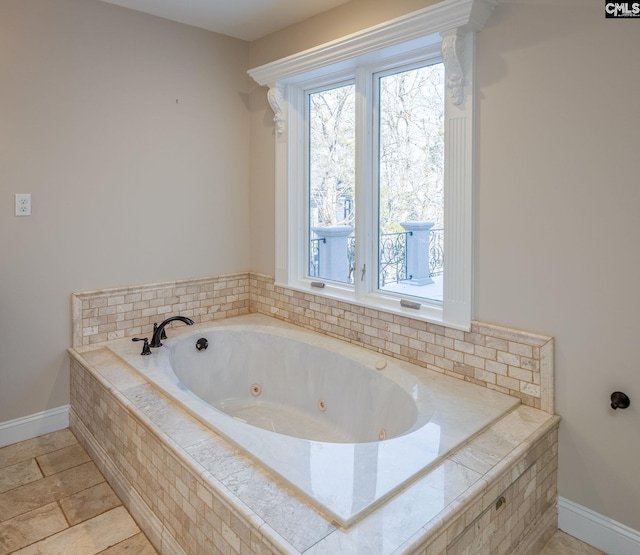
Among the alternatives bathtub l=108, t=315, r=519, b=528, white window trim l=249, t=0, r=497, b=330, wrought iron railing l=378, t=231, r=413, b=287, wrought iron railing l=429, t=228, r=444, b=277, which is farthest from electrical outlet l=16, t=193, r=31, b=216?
wrought iron railing l=429, t=228, r=444, b=277

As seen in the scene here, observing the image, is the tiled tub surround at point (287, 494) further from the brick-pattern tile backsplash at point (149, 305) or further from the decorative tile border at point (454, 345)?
the brick-pattern tile backsplash at point (149, 305)

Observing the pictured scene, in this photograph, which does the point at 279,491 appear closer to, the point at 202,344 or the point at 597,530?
the point at 597,530

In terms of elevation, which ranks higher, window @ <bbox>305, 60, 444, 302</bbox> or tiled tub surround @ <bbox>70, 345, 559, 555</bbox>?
window @ <bbox>305, 60, 444, 302</bbox>

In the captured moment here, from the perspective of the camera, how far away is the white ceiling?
276cm

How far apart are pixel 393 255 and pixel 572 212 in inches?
41.8

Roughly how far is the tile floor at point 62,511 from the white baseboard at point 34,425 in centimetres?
6

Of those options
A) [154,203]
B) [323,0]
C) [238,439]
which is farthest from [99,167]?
[238,439]

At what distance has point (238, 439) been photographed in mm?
1712

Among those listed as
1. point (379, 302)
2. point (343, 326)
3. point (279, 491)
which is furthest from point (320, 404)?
point (279, 491)

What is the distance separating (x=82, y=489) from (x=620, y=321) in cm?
251

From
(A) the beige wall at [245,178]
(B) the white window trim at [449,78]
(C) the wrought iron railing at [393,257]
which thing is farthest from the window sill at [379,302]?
(A) the beige wall at [245,178]

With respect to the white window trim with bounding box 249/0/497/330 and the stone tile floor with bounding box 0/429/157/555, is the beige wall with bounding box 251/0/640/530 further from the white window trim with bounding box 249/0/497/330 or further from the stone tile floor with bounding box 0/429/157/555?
the stone tile floor with bounding box 0/429/157/555

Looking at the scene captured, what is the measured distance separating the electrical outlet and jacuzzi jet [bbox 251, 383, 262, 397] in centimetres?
166

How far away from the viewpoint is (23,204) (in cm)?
259
